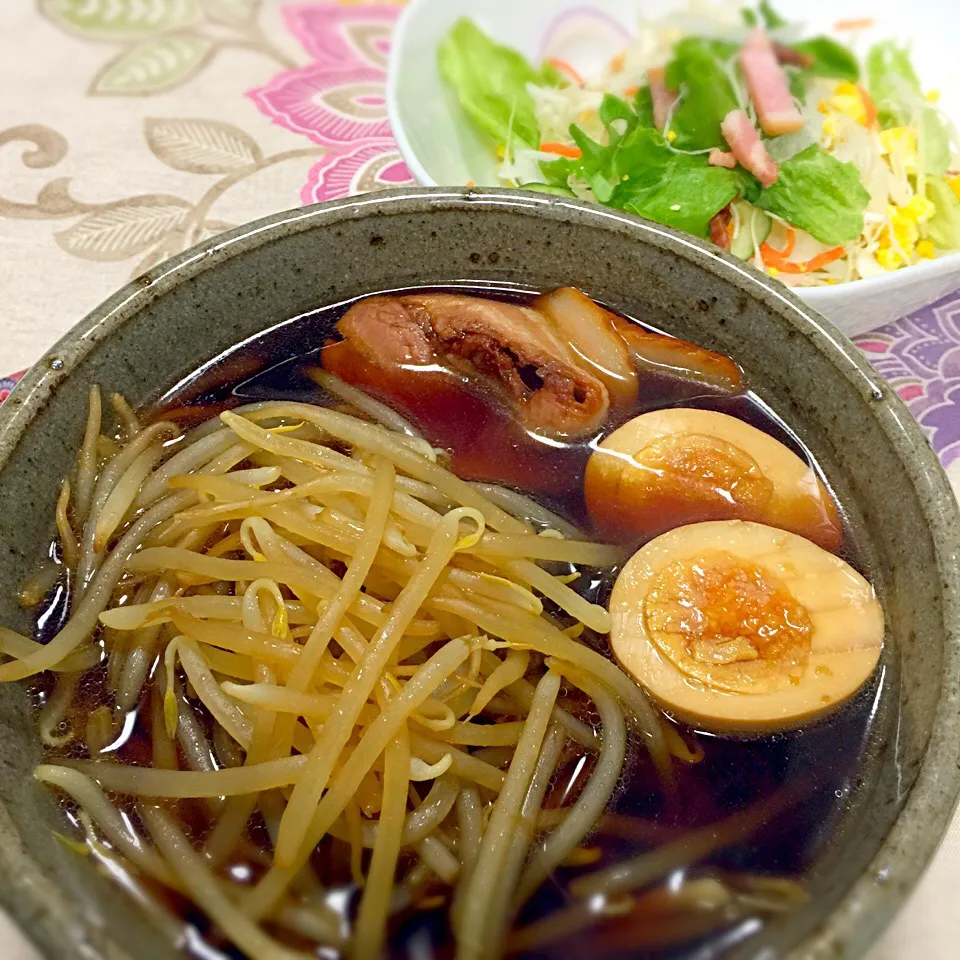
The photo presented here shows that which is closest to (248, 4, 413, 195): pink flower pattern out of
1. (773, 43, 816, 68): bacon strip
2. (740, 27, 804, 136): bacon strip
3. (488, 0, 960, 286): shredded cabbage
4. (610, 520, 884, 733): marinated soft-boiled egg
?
(488, 0, 960, 286): shredded cabbage

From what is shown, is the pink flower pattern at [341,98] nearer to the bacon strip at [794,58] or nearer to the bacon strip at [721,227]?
the bacon strip at [721,227]

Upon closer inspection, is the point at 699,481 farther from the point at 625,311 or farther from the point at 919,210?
the point at 919,210

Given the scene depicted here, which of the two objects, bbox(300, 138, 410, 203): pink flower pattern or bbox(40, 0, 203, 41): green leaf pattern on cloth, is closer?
bbox(300, 138, 410, 203): pink flower pattern

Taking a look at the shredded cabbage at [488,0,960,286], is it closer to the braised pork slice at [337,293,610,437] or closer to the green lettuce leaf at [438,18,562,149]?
the green lettuce leaf at [438,18,562,149]

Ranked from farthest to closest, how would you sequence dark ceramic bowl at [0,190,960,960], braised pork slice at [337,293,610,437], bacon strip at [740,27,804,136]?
bacon strip at [740,27,804,136], braised pork slice at [337,293,610,437], dark ceramic bowl at [0,190,960,960]

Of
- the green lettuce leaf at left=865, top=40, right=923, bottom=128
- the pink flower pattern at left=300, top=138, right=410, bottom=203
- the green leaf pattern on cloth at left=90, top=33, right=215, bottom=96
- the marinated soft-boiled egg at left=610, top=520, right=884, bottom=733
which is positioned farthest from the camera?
the green leaf pattern on cloth at left=90, top=33, right=215, bottom=96

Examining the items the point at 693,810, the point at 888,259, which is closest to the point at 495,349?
the point at 693,810

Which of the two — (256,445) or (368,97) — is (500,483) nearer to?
(256,445)

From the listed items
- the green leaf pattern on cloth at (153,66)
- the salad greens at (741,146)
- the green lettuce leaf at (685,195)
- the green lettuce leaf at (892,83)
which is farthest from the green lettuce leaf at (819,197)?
the green leaf pattern on cloth at (153,66)

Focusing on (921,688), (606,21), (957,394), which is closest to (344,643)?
(921,688)
